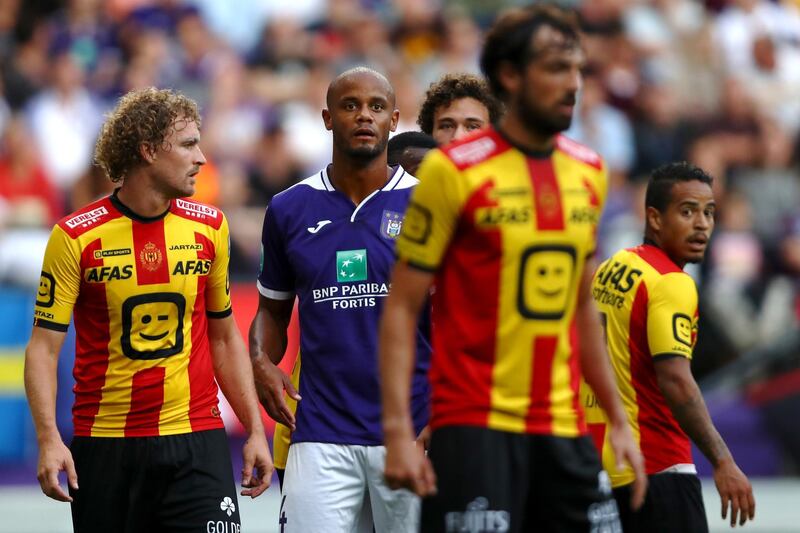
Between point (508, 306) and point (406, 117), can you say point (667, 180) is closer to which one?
point (508, 306)

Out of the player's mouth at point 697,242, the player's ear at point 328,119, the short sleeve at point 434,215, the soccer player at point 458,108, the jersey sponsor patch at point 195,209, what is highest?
the soccer player at point 458,108

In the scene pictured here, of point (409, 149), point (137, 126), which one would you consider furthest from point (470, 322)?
point (409, 149)

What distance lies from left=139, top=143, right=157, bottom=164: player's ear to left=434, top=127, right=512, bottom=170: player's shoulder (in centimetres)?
224

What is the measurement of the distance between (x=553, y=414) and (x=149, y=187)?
2.66 meters

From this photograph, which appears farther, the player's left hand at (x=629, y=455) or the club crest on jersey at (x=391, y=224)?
the club crest on jersey at (x=391, y=224)

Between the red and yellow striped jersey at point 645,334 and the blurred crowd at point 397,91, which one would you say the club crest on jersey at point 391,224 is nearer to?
the red and yellow striped jersey at point 645,334

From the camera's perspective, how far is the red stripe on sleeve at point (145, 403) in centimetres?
657

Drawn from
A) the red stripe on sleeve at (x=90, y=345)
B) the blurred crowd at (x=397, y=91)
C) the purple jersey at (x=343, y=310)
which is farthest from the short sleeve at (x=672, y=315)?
the blurred crowd at (x=397, y=91)

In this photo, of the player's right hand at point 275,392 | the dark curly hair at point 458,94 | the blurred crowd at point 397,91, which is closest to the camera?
the player's right hand at point 275,392

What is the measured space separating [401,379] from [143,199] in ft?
8.09

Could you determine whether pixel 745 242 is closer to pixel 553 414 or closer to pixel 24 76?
pixel 24 76

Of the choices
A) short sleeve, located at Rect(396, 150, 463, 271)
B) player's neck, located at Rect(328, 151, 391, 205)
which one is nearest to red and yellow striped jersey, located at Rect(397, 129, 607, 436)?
short sleeve, located at Rect(396, 150, 463, 271)

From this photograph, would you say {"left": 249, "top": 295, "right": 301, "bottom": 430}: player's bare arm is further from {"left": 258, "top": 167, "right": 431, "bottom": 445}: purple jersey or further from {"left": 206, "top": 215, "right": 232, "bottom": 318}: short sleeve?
{"left": 206, "top": 215, "right": 232, "bottom": 318}: short sleeve

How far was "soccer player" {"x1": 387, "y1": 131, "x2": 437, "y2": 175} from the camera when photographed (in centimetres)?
742
